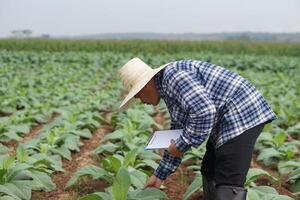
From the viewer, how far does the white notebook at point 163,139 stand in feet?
10.5

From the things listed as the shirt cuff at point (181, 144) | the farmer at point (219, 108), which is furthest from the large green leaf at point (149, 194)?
the shirt cuff at point (181, 144)

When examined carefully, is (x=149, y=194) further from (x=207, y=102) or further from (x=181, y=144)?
(x=207, y=102)

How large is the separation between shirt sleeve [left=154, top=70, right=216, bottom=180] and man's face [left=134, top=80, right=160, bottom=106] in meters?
0.10

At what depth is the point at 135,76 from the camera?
10.6ft

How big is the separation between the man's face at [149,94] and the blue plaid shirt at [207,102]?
4 cm

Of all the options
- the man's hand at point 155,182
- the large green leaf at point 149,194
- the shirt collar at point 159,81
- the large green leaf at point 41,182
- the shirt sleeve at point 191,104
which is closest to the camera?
the shirt sleeve at point 191,104

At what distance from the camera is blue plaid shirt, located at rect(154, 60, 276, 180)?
2.98 meters

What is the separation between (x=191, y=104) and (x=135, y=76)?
0.47 meters

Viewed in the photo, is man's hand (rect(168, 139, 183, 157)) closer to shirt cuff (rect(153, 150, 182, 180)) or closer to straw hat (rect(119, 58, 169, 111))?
shirt cuff (rect(153, 150, 182, 180))

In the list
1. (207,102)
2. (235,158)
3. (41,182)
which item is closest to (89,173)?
(41,182)

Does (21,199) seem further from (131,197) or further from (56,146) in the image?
(56,146)

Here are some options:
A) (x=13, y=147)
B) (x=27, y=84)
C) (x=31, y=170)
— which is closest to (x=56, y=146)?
Result: (x=13, y=147)

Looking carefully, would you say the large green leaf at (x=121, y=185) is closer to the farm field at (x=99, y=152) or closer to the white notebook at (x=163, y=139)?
the farm field at (x=99, y=152)

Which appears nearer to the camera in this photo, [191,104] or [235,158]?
[191,104]
